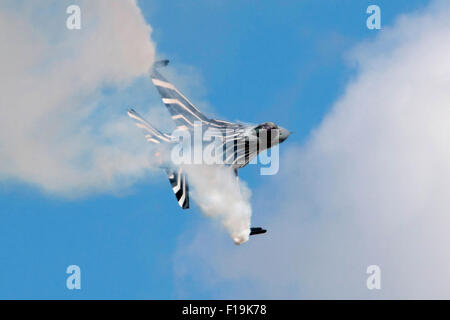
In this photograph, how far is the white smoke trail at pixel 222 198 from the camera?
2401 inches

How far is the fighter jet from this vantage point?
6256 cm

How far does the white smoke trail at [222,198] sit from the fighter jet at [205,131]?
0.64m

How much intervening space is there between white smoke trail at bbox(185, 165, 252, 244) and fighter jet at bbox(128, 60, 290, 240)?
0.64 meters

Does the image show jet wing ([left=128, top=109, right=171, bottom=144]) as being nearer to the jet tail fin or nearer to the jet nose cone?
the jet tail fin

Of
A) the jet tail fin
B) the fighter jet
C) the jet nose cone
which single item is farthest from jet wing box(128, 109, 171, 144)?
A: the jet nose cone

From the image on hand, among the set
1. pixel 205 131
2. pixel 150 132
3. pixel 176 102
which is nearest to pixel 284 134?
pixel 205 131

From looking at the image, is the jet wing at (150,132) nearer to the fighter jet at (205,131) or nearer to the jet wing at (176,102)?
the fighter jet at (205,131)
